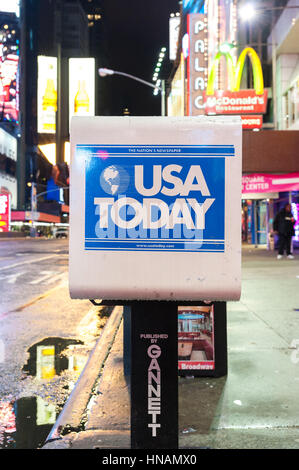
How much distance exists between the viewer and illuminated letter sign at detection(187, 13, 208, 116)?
1032 inches

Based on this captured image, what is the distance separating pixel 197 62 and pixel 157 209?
27.0 meters

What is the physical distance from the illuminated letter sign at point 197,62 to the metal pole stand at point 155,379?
2444 centimetres

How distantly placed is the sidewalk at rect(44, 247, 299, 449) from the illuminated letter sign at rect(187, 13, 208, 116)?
20704 mm

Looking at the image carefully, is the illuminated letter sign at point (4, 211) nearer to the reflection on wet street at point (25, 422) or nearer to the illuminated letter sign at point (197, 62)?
the illuminated letter sign at point (197, 62)

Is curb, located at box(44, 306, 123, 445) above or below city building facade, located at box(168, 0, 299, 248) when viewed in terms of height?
below

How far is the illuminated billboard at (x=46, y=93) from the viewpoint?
9381cm

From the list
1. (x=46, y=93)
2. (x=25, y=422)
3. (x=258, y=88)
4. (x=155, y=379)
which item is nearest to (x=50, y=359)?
(x=25, y=422)

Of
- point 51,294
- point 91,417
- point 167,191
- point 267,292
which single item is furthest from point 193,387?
point 51,294

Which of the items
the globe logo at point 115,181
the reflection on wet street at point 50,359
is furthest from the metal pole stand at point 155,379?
the reflection on wet street at point 50,359

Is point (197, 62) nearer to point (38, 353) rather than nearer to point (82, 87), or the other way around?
point (38, 353)

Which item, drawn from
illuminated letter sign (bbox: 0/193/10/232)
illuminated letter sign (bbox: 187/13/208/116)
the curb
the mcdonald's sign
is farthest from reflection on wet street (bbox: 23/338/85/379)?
illuminated letter sign (bbox: 0/193/10/232)

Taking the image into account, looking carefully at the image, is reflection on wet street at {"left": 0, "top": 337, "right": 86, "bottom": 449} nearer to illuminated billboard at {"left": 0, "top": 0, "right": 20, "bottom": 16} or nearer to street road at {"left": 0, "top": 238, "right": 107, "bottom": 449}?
street road at {"left": 0, "top": 238, "right": 107, "bottom": 449}

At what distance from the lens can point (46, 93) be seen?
94.2 meters
